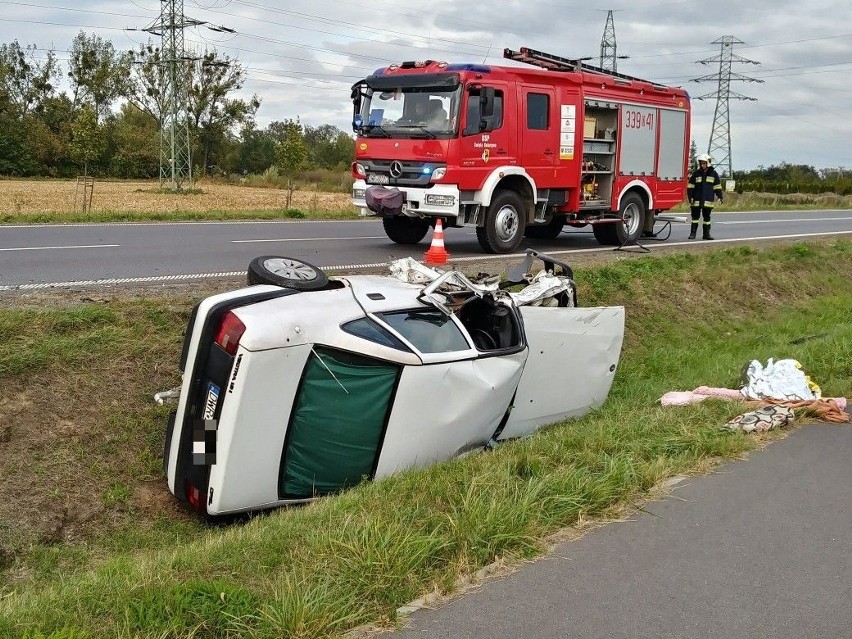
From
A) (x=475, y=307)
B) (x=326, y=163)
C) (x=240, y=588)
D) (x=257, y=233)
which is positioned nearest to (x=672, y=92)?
(x=257, y=233)

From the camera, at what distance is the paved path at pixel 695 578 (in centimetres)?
335

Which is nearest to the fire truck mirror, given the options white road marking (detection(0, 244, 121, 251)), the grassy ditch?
the grassy ditch

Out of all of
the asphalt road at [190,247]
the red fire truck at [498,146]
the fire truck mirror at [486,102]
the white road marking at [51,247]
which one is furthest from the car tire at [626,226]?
the white road marking at [51,247]

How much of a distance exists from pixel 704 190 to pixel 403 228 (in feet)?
23.6

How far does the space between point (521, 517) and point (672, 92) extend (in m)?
14.6

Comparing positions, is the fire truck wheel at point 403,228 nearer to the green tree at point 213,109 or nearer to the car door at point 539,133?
the car door at point 539,133

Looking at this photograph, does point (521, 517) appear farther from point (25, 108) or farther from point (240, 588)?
point (25, 108)

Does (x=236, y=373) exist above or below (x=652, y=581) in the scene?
above

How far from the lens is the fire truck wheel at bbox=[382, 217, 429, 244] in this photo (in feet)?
46.9

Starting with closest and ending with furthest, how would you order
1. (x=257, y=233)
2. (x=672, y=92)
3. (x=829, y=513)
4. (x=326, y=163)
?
(x=829, y=513)
(x=257, y=233)
(x=672, y=92)
(x=326, y=163)

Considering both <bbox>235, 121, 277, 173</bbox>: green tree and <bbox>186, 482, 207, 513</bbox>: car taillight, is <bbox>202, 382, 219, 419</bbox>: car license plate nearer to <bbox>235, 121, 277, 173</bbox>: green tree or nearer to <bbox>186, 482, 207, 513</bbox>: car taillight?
<bbox>186, 482, 207, 513</bbox>: car taillight

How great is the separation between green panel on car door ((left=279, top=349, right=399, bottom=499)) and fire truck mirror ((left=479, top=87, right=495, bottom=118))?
7.82 m

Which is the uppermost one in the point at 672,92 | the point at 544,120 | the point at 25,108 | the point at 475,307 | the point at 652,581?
the point at 25,108

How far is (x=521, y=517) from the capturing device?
4152 millimetres
